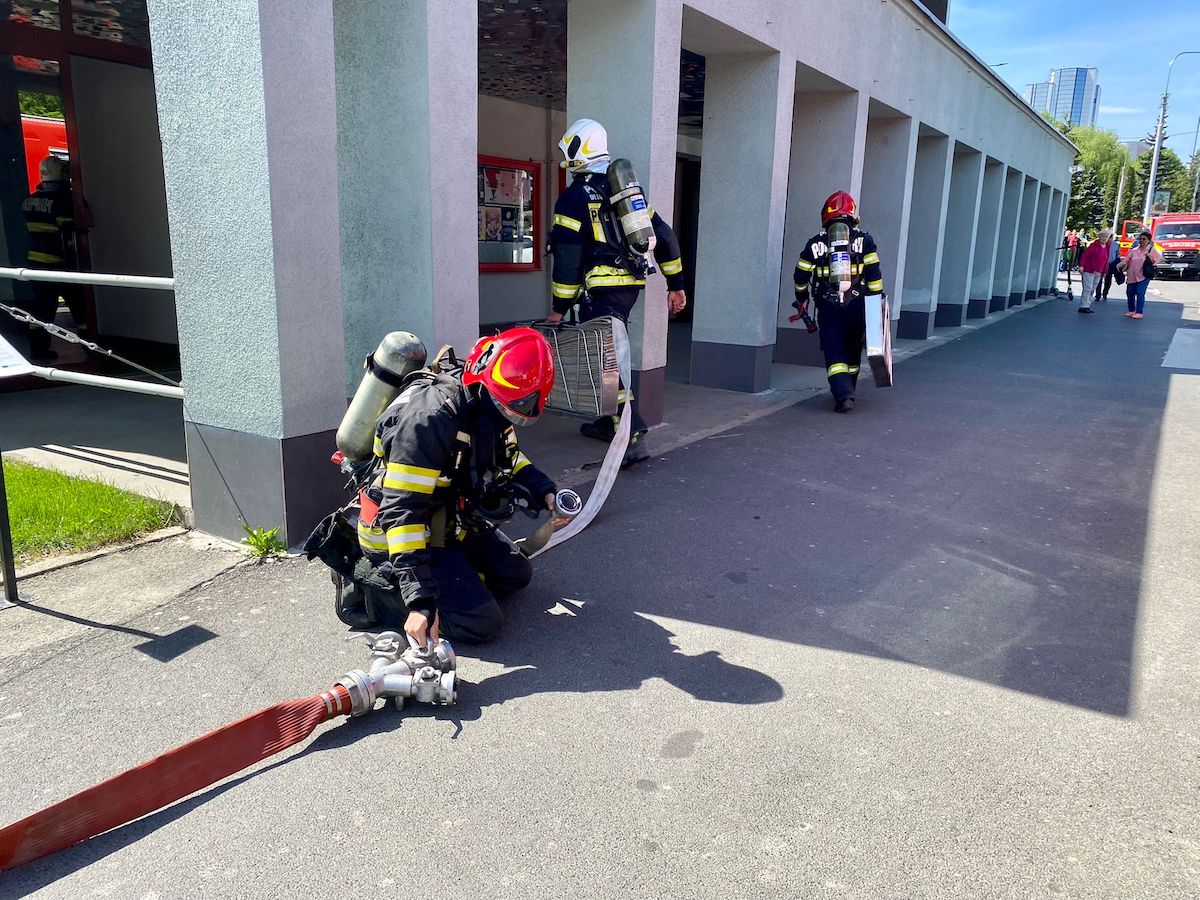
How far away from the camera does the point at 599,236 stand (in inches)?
237

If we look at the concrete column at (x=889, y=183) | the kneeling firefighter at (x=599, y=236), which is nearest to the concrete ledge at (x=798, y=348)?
the concrete column at (x=889, y=183)

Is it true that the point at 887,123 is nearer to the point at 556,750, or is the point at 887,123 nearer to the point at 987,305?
the point at 987,305

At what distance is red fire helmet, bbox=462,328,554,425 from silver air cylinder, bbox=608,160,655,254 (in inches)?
109

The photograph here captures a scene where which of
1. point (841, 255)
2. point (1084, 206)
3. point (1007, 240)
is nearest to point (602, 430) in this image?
point (841, 255)

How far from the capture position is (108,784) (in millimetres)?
2406

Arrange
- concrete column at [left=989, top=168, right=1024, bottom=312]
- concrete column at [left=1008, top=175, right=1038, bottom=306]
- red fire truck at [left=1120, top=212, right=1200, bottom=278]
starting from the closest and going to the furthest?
concrete column at [left=989, top=168, right=1024, bottom=312]
concrete column at [left=1008, top=175, right=1038, bottom=306]
red fire truck at [left=1120, top=212, right=1200, bottom=278]

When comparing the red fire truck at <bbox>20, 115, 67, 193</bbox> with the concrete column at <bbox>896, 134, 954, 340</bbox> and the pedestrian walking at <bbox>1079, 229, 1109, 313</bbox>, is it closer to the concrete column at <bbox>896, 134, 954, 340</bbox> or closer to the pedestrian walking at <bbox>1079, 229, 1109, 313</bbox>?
the concrete column at <bbox>896, 134, 954, 340</bbox>

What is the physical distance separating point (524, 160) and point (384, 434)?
11.0 metres

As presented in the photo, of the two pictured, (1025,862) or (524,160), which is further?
(524,160)

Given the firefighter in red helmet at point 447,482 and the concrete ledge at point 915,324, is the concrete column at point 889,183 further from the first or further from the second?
the firefighter in red helmet at point 447,482

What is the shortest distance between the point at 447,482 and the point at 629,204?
10.4 ft

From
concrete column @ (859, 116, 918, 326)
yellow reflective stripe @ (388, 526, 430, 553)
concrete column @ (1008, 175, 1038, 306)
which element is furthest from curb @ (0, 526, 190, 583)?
concrete column @ (1008, 175, 1038, 306)

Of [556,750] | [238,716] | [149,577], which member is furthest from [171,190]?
[556,750]

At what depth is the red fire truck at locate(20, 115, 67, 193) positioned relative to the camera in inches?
310
